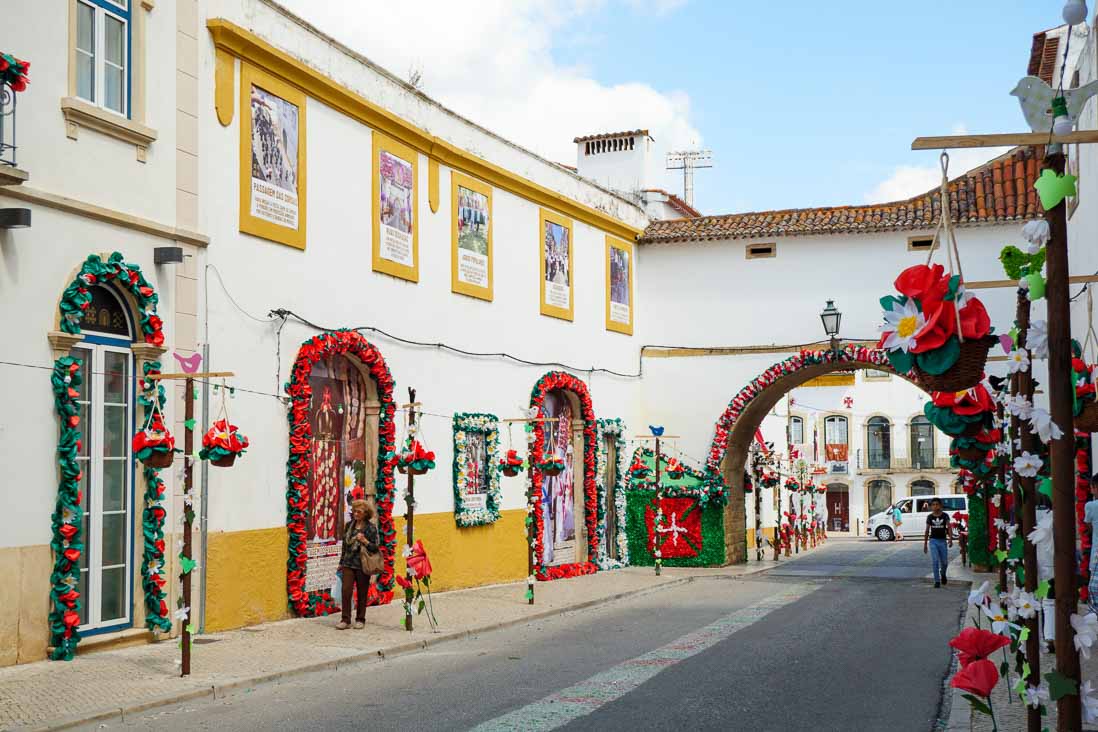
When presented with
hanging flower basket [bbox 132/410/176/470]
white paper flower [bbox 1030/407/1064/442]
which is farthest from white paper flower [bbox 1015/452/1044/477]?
hanging flower basket [bbox 132/410/176/470]

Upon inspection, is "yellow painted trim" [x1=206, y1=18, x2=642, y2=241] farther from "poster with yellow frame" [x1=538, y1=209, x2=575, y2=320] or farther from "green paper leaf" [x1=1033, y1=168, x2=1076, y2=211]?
"green paper leaf" [x1=1033, y1=168, x2=1076, y2=211]

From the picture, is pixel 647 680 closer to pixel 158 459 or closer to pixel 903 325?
pixel 158 459

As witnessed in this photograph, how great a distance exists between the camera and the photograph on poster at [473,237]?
2105 centimetres

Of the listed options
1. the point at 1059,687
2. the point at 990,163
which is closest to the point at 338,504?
the point at 1059,687

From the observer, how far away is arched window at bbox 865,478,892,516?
6059 cm

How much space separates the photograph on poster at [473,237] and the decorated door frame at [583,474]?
289 centimetres

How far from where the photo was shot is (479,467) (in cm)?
2122

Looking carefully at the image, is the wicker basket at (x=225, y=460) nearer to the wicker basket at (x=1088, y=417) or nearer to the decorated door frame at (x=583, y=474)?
the wicker basket at (x=1088, y=417)

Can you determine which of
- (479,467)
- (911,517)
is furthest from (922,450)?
(479,467)

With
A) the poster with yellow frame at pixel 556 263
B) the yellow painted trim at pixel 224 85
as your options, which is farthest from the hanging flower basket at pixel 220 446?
the poster with yellow frame at pixel 556 263

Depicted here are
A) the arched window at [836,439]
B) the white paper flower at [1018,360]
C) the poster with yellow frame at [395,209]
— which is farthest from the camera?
the arched window at [836,439]

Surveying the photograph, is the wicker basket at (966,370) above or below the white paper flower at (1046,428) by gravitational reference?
above

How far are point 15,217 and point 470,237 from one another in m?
10.4

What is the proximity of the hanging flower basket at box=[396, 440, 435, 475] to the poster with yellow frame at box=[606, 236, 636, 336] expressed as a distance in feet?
35.4
